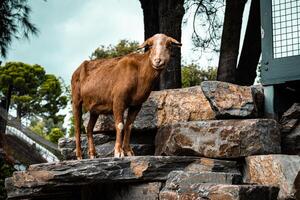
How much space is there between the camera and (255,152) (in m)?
6.12

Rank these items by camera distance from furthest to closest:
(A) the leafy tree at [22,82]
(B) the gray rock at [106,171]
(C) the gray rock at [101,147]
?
(A) the leafy tree at [22,82] < (C) the gray rock at [101,147] < (B) the gray rock at [106,171]

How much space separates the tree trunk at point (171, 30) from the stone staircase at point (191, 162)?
1.81 metres

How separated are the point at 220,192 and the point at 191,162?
119cm

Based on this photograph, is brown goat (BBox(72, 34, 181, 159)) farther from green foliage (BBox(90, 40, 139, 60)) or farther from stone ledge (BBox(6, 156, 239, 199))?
green foliage (BBox(90, 40, 139, 60))

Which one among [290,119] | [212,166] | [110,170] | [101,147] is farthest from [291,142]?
[101,147]

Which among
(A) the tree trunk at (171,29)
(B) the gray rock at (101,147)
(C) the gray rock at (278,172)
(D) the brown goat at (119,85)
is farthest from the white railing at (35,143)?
(C) the gray rock at (278,172)

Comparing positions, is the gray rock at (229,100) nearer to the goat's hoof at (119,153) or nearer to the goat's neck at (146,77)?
the goat's neck at (146,77)

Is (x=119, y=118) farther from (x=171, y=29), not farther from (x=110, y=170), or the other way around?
Answer: (x=171, y=29)

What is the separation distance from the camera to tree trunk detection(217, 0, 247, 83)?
8.90 m

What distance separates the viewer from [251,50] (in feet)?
32.5

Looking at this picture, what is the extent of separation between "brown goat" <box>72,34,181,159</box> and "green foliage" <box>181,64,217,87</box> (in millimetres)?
11197

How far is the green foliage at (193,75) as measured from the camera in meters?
18.2

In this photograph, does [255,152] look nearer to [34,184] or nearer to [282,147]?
[282,147]

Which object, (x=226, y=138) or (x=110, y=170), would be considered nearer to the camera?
(x=110, y=170)
